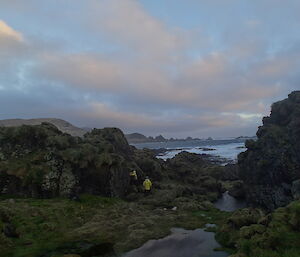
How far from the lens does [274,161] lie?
4381cm

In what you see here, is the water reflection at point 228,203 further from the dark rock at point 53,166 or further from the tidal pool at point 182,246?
the tidal pool at point 182,246

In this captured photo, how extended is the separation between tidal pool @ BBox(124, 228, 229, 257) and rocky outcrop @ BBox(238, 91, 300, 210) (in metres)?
20.4

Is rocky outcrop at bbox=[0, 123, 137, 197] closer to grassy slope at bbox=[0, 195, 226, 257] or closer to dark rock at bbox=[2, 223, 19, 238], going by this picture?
grassy slope at bbox=[0, 195, 226, 257]

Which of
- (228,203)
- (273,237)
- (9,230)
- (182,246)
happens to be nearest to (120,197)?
(9,230)

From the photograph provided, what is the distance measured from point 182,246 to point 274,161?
89.6 feet

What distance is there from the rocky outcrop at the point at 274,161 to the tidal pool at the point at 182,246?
67.0 ft

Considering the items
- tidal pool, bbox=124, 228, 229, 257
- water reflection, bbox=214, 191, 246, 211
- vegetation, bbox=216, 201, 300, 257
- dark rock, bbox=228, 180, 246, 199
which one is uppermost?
vegetation, bbox=216, 201, 300, 257

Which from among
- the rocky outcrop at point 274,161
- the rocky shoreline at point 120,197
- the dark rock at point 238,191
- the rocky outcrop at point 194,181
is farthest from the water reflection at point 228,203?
the rocky outcrop at point 274,161

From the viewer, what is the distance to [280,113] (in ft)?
170

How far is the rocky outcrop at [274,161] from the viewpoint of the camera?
136 ft

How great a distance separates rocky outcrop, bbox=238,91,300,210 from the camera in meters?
41.4

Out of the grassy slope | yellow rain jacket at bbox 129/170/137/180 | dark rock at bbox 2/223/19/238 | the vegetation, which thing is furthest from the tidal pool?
yellow rain jacket at bbox 129/170/137/180

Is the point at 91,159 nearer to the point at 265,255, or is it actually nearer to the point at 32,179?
the point at 32,179

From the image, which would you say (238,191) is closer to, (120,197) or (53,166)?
(120,197)
